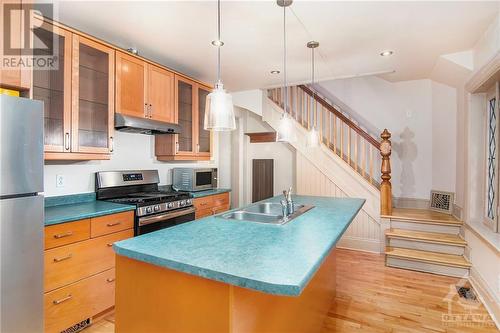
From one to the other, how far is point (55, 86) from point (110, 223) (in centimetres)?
123

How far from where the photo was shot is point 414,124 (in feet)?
14.1

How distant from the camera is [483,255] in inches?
107

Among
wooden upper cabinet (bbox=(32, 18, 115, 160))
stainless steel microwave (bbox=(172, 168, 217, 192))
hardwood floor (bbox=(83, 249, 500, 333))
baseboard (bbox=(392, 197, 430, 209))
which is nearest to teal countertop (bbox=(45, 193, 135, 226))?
wooden upper cabinet (bbox=(32, 18, 115, 160))

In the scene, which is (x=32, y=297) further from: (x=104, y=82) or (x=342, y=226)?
(x=342, y=226)

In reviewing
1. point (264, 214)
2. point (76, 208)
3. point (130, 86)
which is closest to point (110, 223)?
point (76, 208)

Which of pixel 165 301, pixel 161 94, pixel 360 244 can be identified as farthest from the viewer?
pixel 360 244

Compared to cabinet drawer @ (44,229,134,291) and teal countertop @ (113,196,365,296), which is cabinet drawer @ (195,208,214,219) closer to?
cabinet drawer @ (44,229,134,291)

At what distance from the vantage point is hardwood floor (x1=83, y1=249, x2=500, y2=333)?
86.5 inches

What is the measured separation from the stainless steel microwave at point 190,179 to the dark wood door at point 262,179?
1.52 meters

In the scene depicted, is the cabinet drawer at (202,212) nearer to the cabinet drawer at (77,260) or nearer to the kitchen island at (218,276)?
the cabinet drawer at (77,260)

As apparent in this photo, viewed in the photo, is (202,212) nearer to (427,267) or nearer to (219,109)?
(219,109)

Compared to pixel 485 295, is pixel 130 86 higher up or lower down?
higher up

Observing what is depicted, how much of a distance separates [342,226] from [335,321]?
1054 mm

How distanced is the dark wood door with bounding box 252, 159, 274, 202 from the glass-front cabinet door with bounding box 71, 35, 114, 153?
3029 millimetres
